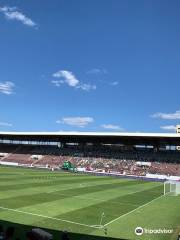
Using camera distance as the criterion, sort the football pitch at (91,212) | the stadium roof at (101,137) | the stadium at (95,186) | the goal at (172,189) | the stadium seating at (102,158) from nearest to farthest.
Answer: the football pitch at (91,212)
the stadium at (95,186)
the goal at (172,189)
the stadium seating at (102,158)
the stadium roof at (101,137)

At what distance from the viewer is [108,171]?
87.4 metres

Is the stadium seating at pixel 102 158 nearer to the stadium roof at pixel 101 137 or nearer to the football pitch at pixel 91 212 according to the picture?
the stadium roof at pixel 101 137

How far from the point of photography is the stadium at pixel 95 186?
24.1 m

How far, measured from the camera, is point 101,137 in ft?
330

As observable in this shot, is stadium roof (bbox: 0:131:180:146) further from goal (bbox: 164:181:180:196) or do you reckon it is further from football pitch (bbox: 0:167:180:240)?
football pitch (bbox: 0:167:180:240)

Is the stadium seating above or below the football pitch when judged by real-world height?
→ above

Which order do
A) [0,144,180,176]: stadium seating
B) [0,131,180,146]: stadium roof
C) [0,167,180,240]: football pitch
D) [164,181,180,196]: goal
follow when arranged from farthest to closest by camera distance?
[0,131,180,146]: stadium roof
[0,144,180,176]: stadium seating
[164,181,180,196]: goal
[0,167,180,240]: football pitch

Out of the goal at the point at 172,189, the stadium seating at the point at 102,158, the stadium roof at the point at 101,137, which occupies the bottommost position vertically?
the goal at the point at 172,189

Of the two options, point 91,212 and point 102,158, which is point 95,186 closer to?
point 91,212

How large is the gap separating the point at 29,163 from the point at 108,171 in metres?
22.2

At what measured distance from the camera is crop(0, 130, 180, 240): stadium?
79.1ft

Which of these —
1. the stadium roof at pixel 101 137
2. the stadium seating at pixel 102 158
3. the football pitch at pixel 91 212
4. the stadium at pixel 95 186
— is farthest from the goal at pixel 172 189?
the stadium roof at pixel 101 137

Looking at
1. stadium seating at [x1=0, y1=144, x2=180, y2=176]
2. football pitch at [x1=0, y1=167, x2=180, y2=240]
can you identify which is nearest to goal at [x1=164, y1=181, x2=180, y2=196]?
football pitch at [x1=0, y1=167, x2=180, y2=240]

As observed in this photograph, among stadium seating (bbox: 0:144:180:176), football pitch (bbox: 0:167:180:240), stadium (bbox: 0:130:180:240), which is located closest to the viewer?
football pitch (bbox: 0:167:180:240)
